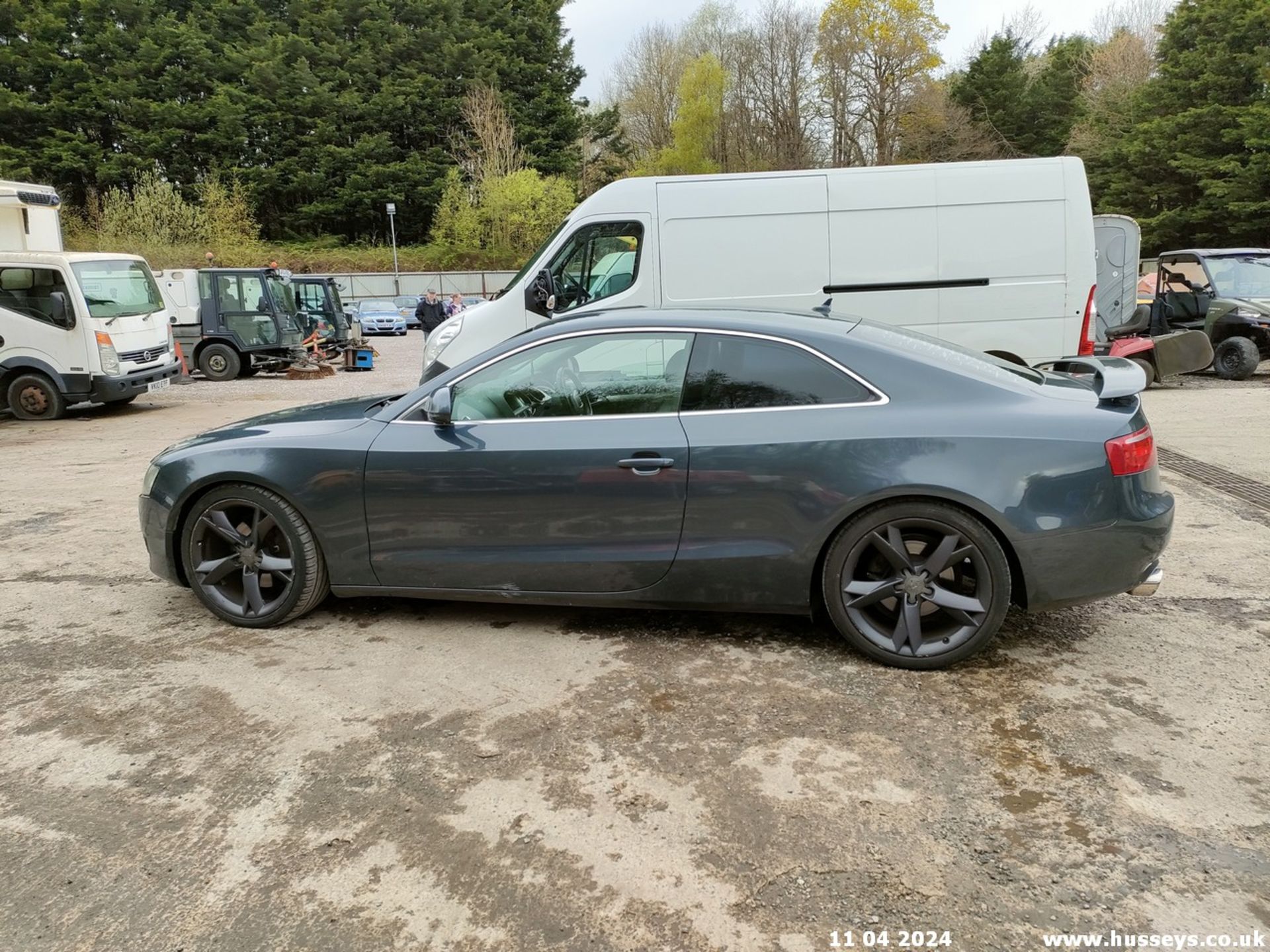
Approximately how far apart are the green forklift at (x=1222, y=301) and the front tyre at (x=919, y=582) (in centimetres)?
1262

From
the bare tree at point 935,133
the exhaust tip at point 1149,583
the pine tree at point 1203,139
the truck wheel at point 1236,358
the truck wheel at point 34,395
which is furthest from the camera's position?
the bare tree at point 935,133

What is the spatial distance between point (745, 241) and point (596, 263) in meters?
1.52

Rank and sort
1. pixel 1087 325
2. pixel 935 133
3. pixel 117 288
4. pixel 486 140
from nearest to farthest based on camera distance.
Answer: pixel 1087 325
pixel 117 288
pixel 935 133
pixel 486 140

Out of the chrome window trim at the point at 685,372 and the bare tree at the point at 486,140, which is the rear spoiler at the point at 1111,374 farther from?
the bare tree at the point at 486,140

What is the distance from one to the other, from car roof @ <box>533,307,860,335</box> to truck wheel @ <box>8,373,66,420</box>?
11111 mm

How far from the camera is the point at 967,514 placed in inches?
141

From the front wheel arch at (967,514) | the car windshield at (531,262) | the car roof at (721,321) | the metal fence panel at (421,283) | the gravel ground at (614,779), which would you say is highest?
the metal fence panel at (421,283)

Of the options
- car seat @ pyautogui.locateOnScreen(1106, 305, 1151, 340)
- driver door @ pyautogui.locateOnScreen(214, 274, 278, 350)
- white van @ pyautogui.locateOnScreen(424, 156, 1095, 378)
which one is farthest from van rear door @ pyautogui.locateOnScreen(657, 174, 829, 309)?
driver door @ pyautogui.locateOnScreen(214, 274, 278, 350)

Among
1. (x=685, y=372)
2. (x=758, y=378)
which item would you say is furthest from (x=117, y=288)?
(x=758, y=378)

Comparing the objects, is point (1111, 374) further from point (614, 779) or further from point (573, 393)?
point (614, 779)

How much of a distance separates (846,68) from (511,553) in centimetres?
4809

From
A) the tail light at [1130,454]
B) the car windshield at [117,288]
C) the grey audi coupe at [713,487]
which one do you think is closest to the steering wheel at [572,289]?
the grey audi coupe at [713,487]

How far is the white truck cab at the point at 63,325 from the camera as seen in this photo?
1207 cm

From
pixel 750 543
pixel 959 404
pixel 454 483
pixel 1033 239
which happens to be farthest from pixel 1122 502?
pixel 1033 239
